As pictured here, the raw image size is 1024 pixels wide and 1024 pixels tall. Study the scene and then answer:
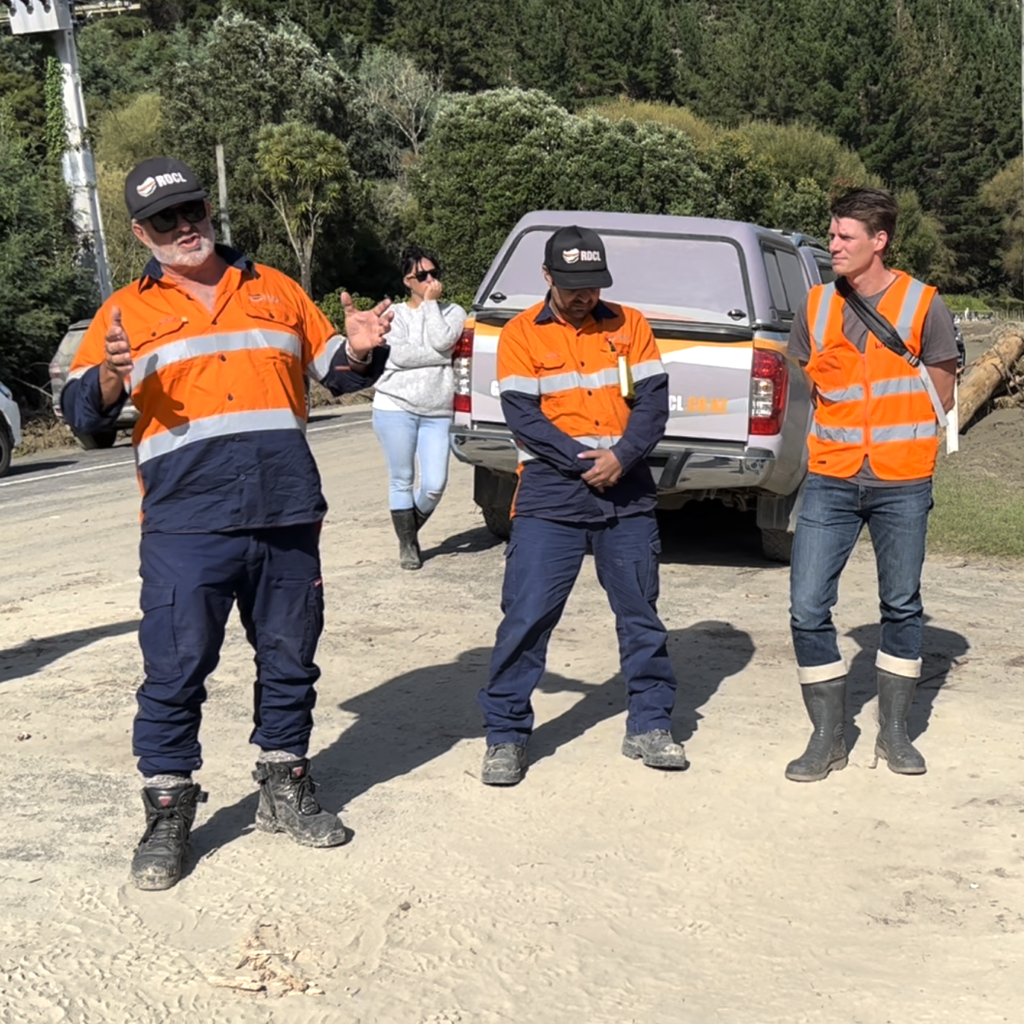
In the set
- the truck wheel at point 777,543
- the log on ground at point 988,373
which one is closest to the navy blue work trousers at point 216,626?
the truck wheel at point 777,543

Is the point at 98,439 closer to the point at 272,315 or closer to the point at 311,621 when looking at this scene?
the point at 272,315

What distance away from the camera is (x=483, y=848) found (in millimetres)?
4660

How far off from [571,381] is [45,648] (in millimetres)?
3275

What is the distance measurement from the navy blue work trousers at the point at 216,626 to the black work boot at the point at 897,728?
80.6 inches

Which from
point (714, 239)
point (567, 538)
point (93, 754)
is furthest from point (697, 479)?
point (93, 754)

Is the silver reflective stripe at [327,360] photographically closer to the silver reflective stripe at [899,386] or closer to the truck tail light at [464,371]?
the silver reflective stripe at [899,386]

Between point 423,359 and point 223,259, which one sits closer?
point 223,259

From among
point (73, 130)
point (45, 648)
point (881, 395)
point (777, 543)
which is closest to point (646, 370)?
point (881, 395)

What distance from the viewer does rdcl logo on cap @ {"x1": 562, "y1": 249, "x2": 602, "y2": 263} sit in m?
5.26

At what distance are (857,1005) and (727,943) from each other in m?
0.44

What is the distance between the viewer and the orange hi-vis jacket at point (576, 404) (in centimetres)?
Answer: 538

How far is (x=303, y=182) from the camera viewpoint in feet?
166

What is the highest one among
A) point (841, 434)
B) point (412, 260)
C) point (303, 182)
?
point (841, 434)

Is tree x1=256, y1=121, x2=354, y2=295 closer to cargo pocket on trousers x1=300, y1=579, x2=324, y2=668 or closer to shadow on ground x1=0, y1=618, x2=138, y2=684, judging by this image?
shadow on ground x1=0, y1=618, x2=138, y2=684
